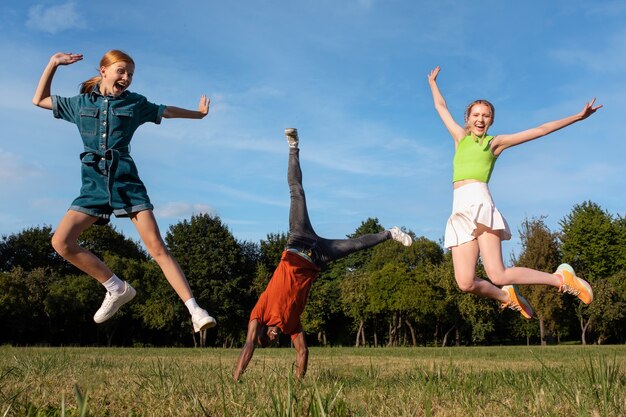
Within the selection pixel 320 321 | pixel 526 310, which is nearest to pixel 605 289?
pixel 320 321

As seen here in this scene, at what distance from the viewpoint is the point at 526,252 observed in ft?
160

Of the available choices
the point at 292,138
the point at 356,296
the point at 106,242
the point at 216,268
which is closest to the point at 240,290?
the point at 216,268

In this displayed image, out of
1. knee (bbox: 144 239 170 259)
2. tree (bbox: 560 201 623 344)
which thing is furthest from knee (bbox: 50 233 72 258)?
tree (bbox: 560 201 623 344)

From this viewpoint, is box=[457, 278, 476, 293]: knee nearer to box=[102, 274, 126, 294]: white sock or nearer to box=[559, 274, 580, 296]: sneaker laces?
box=[559, 274, 580, 296]: sneaker laces

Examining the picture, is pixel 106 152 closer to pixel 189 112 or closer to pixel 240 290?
pixel 189 112

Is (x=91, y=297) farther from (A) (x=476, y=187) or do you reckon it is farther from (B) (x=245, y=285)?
(A) (x=476, y=187)

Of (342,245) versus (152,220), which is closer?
(152,220)

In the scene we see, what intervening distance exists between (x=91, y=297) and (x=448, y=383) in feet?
159

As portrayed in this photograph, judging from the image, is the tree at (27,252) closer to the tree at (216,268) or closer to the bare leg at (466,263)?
the tree at (216,268)

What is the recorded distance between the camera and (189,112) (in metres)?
6.35

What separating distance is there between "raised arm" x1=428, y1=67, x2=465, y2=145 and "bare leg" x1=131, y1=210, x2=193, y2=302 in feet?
11.7

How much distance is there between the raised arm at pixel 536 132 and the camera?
21.3ft

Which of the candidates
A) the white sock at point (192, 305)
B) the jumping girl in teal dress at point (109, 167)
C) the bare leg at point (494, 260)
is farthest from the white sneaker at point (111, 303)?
the bare leg at point (494, 260)

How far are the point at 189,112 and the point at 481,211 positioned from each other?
327 cm
